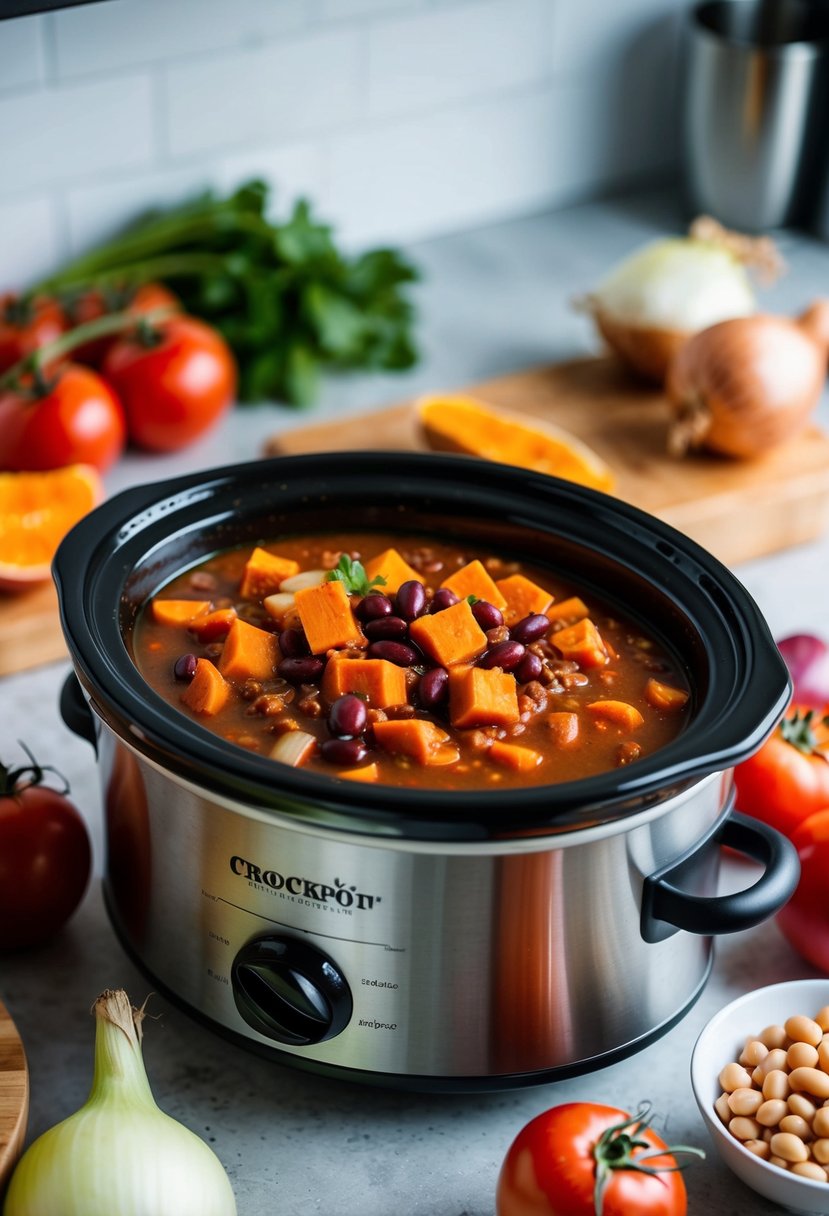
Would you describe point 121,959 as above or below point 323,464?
below

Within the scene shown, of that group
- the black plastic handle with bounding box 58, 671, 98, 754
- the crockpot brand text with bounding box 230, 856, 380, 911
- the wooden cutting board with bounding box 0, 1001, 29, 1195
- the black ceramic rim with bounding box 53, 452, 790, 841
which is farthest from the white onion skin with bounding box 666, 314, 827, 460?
the wooden cutting board with bounding box 0, 1001, 29, 1195

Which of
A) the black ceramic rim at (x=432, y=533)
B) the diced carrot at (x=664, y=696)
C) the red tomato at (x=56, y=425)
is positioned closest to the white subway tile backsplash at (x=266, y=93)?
the red tomato at (x=56, y=425)

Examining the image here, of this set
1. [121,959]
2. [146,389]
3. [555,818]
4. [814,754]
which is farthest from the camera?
[146,389]

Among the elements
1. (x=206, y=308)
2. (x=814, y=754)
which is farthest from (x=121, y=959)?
(x=206, y=308)

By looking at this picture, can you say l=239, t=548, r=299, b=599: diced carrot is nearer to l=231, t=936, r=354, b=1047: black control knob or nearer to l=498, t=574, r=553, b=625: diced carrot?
l=498, t=574, r=553, b=625: diced carrot

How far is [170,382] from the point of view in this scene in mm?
2533

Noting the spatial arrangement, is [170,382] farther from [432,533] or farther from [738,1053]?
[738,1053]

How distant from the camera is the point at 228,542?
1.81m

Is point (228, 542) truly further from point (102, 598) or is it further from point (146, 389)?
point (146, 389)

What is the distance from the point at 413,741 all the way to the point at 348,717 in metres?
0.07

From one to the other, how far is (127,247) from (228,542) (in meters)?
1.23

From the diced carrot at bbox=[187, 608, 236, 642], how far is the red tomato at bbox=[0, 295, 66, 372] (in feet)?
3.76

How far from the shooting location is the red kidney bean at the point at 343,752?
4.75 ft

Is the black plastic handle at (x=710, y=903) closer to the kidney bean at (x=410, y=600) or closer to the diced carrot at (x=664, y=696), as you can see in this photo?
the diced carrot at (x=664, y=696)
